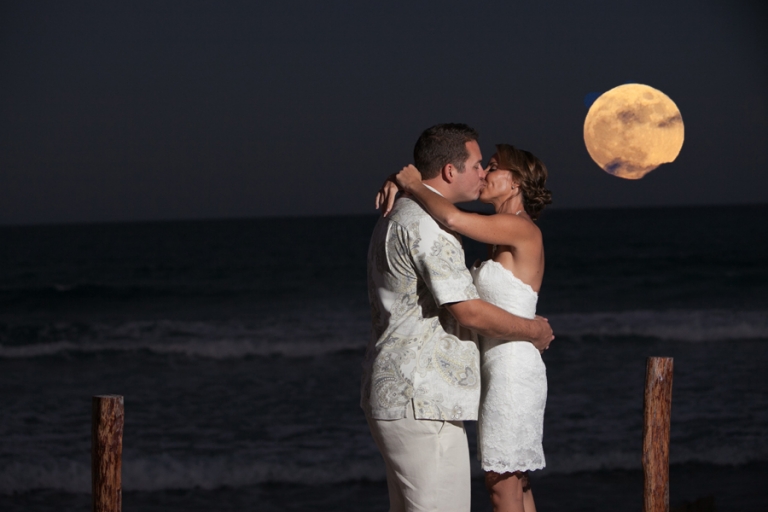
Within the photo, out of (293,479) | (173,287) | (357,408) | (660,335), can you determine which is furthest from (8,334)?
(660,335)

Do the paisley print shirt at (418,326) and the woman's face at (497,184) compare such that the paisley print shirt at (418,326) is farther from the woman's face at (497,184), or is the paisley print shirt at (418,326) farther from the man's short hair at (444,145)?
the woman's face at (497,184)

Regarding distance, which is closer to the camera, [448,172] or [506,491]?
[448,172]

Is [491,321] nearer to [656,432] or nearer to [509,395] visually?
[509,395]

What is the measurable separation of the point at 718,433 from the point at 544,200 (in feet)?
22.3

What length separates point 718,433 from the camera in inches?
368

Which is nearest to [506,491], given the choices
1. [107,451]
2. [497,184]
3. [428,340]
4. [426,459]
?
Result: [426,459]

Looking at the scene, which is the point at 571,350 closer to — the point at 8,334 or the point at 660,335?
the point at 660,335

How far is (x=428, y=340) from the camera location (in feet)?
10.1

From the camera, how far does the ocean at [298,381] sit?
26.1ft

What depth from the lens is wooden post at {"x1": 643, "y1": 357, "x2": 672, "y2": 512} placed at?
4.47 metres

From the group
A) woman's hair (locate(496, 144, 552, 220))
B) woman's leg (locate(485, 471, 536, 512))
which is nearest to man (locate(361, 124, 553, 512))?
woman's leg (locate(485, 471, 536, 512))

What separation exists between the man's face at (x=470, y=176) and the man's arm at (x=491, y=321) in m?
0.44

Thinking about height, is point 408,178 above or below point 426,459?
above

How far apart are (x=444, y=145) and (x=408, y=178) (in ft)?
0.65
